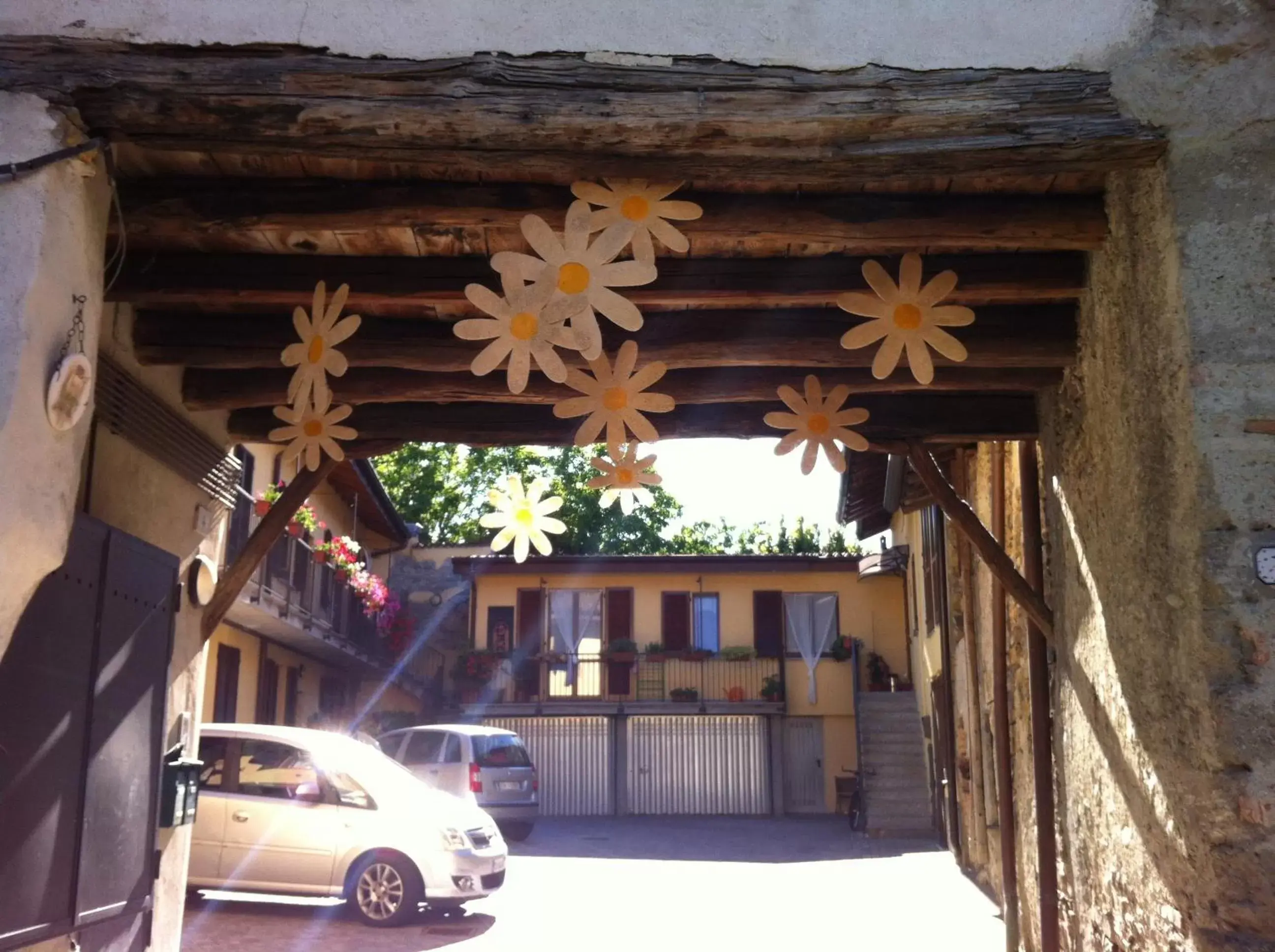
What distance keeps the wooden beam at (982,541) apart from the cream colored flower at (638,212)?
2863 millimetres

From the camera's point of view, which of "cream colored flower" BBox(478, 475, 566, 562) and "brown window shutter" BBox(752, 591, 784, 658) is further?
"brown window shutter" BBox(752, 591, 784, 658)

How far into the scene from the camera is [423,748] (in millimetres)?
17062

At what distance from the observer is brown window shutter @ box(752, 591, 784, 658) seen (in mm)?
26609

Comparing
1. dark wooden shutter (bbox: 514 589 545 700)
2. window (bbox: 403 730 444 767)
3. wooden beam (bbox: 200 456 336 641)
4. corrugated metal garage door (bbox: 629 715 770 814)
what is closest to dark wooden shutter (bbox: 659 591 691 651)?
corrugated metal garage door (bbox: 629 715 770 814)

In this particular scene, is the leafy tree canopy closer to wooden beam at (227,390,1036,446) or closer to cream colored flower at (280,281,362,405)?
wooden beam at (227,390,1036,446)

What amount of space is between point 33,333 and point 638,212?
186 centimetres

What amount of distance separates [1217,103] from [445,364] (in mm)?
3189

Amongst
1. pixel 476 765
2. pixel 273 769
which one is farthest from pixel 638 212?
pixel 476 765

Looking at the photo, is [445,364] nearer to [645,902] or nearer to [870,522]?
[645,902]

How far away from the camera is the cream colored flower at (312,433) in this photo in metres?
5.81

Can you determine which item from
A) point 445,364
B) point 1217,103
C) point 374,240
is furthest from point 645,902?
point 1217,103

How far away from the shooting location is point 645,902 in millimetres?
11820

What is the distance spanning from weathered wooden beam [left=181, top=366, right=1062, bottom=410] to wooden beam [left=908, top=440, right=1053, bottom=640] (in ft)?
1.75

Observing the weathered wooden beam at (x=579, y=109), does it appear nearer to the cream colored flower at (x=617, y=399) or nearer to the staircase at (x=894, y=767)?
the cream colored flower at (x=617, y=399)
